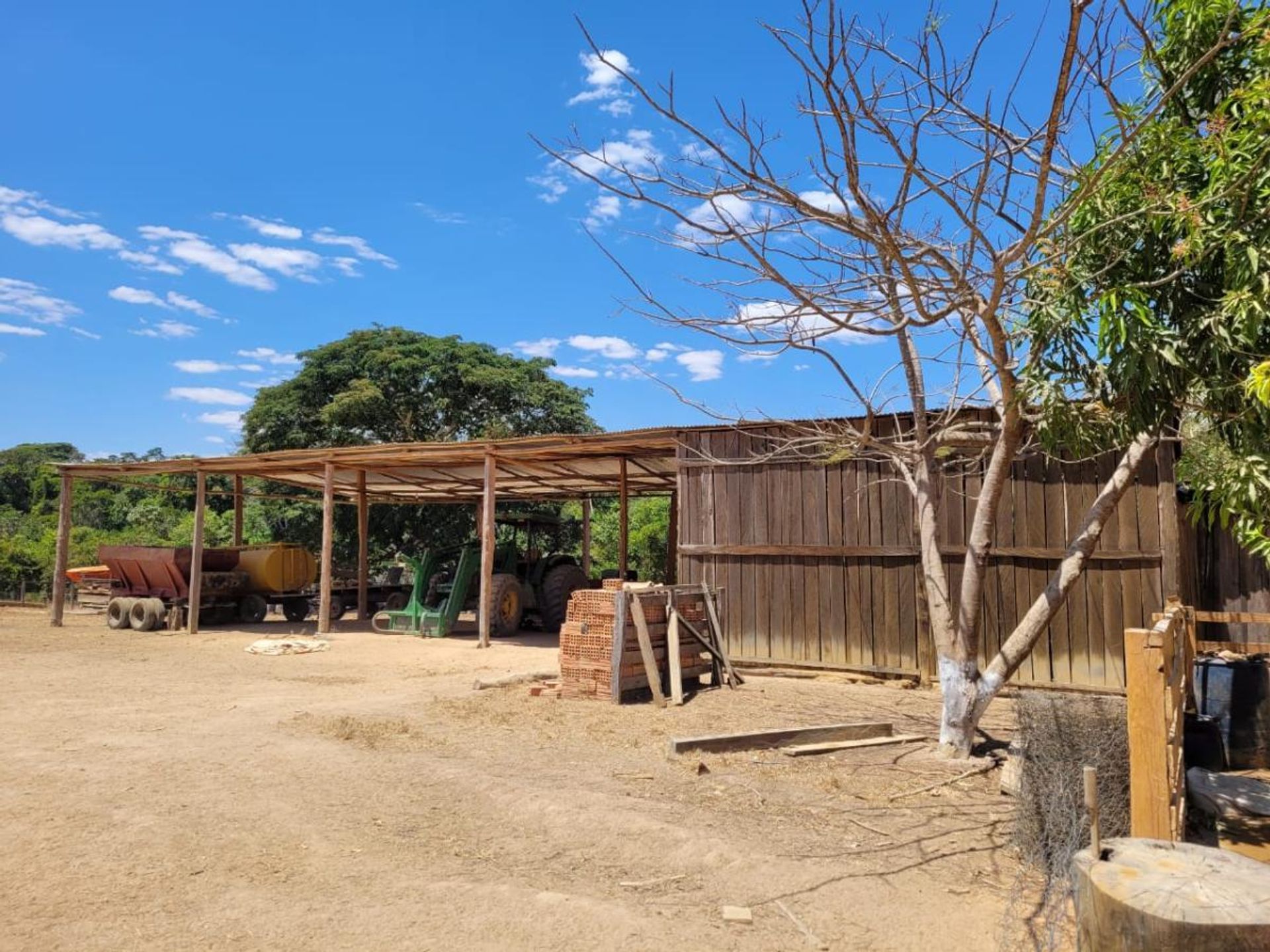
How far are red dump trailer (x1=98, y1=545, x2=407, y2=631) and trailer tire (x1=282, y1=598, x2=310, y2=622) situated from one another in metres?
0.02

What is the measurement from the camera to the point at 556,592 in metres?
17.2

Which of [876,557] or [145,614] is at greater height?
[876,557]

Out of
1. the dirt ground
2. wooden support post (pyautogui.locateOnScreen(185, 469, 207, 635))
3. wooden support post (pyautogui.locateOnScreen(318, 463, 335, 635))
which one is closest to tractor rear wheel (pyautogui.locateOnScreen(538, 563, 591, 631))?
wooden support post (pyautogui.locateOnScreen(318, 463, 335, 635))

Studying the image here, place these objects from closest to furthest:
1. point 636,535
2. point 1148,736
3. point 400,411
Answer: point 1148,736, point 400,411, point 636,535

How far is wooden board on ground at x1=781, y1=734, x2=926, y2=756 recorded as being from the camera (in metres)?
6.92

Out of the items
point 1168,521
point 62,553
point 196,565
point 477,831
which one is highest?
point 1168,521

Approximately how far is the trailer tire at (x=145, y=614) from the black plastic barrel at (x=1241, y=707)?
17.7 meters

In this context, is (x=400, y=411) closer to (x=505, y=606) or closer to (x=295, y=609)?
(x=295, y=609)

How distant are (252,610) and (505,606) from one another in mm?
6565

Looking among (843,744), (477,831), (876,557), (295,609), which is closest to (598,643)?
(843,744)

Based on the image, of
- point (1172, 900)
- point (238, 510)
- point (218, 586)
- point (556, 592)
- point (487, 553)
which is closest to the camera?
point (1172, 900)

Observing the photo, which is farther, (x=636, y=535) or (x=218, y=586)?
(x=636, y=535)

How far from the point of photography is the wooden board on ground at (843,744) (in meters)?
6.92

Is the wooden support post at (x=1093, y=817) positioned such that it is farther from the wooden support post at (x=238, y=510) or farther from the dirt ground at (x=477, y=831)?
the wooden support post at (x=238, y=510)
